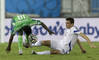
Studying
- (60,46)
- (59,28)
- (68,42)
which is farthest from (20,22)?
(59,28)

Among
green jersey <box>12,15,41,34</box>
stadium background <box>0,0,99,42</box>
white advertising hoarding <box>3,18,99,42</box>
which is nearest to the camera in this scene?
green jersey <box>12,15,41,34</box>

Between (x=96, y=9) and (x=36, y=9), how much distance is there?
2879 millimetres

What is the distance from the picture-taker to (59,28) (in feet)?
58.2

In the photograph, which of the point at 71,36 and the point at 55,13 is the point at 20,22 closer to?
the point at 71,36

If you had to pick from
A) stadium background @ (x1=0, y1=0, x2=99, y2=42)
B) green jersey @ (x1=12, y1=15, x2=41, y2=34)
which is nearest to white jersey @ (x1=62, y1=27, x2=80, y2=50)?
green jersey @ (x1=12, y1=15, x2=41, y2=34)

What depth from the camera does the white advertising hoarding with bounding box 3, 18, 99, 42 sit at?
17641 mm

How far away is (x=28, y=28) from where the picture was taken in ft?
34.4

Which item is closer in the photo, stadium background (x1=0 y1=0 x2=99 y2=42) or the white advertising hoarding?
the white advertising hoarding

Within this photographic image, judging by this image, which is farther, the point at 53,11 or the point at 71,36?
the point at 53,11

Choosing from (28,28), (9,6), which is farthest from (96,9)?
(28,28)

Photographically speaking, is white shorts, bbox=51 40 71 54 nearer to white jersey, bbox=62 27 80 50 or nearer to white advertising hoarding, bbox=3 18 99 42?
white jersey, bbox=62 27 80 50

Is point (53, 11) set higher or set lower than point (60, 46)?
higher

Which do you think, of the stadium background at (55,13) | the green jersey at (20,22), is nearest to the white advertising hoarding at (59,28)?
the stadium background at (55,13)

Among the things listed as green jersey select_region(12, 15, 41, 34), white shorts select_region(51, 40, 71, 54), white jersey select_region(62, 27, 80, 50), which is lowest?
white shorts select_region(51, 40, 71, 54)
